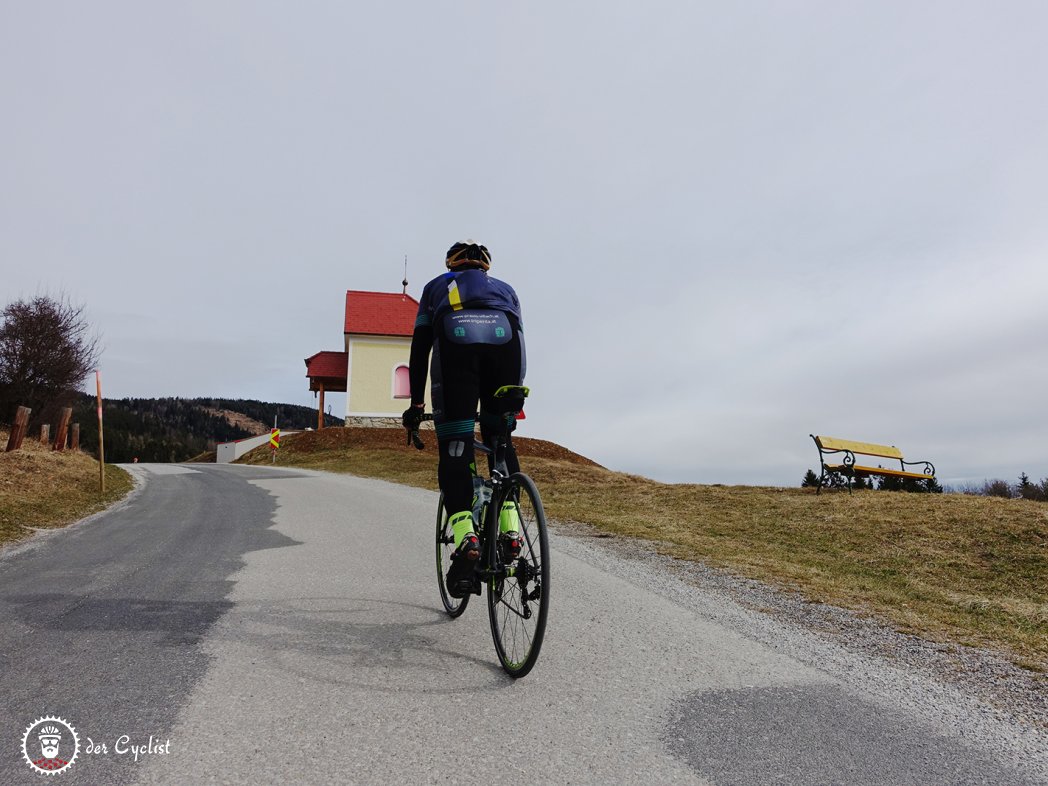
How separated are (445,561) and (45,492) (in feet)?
35.4

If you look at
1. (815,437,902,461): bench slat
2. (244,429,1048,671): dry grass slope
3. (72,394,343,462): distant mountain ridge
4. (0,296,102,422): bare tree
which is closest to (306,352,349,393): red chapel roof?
(0,296,102,422): bare tree

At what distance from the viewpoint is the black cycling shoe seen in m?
3.27

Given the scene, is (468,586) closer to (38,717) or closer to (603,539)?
(38,717)

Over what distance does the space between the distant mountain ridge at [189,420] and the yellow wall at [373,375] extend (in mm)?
66133

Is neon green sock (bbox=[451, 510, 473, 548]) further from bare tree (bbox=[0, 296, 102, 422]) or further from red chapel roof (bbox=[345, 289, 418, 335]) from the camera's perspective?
red chapel roof (bbox=[345, 289, 418, 335])

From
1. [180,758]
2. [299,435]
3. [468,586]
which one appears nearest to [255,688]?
[180,758]

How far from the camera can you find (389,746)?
238 centimetres

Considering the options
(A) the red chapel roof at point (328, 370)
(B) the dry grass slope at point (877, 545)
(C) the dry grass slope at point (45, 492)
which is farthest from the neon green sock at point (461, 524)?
(A) the red chapel roof at point (328, 370)

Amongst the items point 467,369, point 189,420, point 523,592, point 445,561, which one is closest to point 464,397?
point 467,369

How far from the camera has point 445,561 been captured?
184 inches

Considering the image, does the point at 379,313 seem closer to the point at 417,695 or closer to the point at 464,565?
the point at 464,565

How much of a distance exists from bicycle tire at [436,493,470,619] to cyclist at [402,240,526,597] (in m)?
0.48

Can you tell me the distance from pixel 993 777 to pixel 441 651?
2.51 metres

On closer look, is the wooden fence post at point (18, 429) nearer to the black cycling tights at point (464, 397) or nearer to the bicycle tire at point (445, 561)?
the bicycle tire at point (445, 561)
